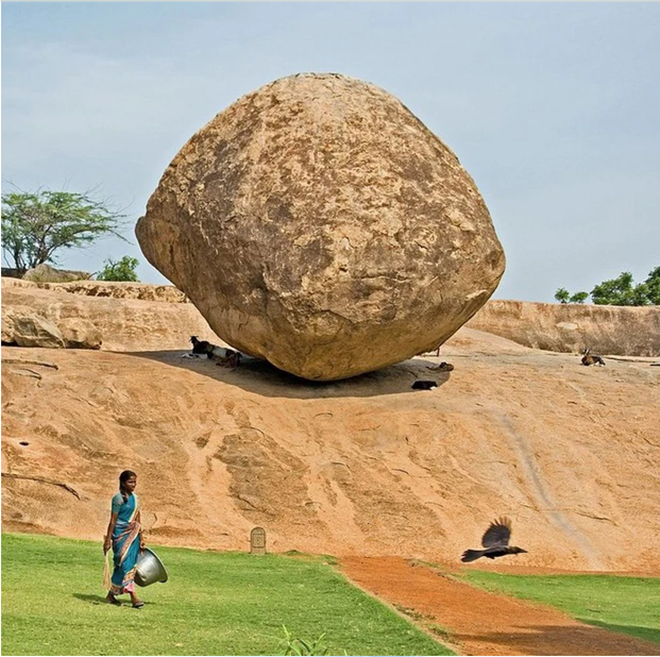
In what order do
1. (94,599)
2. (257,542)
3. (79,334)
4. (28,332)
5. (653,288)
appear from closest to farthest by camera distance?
(94,599), (257,542), (28,332), (79,334), (653,288)

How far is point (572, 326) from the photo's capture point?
1145 inches

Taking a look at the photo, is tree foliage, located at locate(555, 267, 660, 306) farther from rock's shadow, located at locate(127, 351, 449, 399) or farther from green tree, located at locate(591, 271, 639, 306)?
rock's shadow, located at locate(127, 351, 449, 399)

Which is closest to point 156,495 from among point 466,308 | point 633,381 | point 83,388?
point 83,388

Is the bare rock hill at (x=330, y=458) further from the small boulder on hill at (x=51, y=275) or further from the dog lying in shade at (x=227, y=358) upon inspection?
the small boulder on hill at (x=51, y=275)

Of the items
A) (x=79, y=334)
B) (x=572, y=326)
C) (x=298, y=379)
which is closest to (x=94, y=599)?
(x=298, y=379)

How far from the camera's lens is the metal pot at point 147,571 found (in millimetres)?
9414

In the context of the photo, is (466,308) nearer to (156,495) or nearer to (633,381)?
(633,381)

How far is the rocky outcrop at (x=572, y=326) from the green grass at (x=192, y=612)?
16817mm

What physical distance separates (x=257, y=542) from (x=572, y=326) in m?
16.5

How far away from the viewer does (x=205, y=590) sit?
10883 millimetres

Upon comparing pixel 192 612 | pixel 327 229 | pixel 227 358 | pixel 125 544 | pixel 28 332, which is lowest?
pixel 192 612

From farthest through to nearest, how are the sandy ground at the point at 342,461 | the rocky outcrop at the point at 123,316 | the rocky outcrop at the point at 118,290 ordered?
A: the rocky outcrop at the point at 118,290, the rocky outcrop at the point at 123,316, the sandy ground at the point at 342,461

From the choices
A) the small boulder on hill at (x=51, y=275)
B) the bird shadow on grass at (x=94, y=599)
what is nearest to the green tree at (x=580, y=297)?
the small boulder on hill at (x=51, y=275)

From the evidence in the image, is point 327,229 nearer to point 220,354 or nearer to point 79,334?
point 220,354
